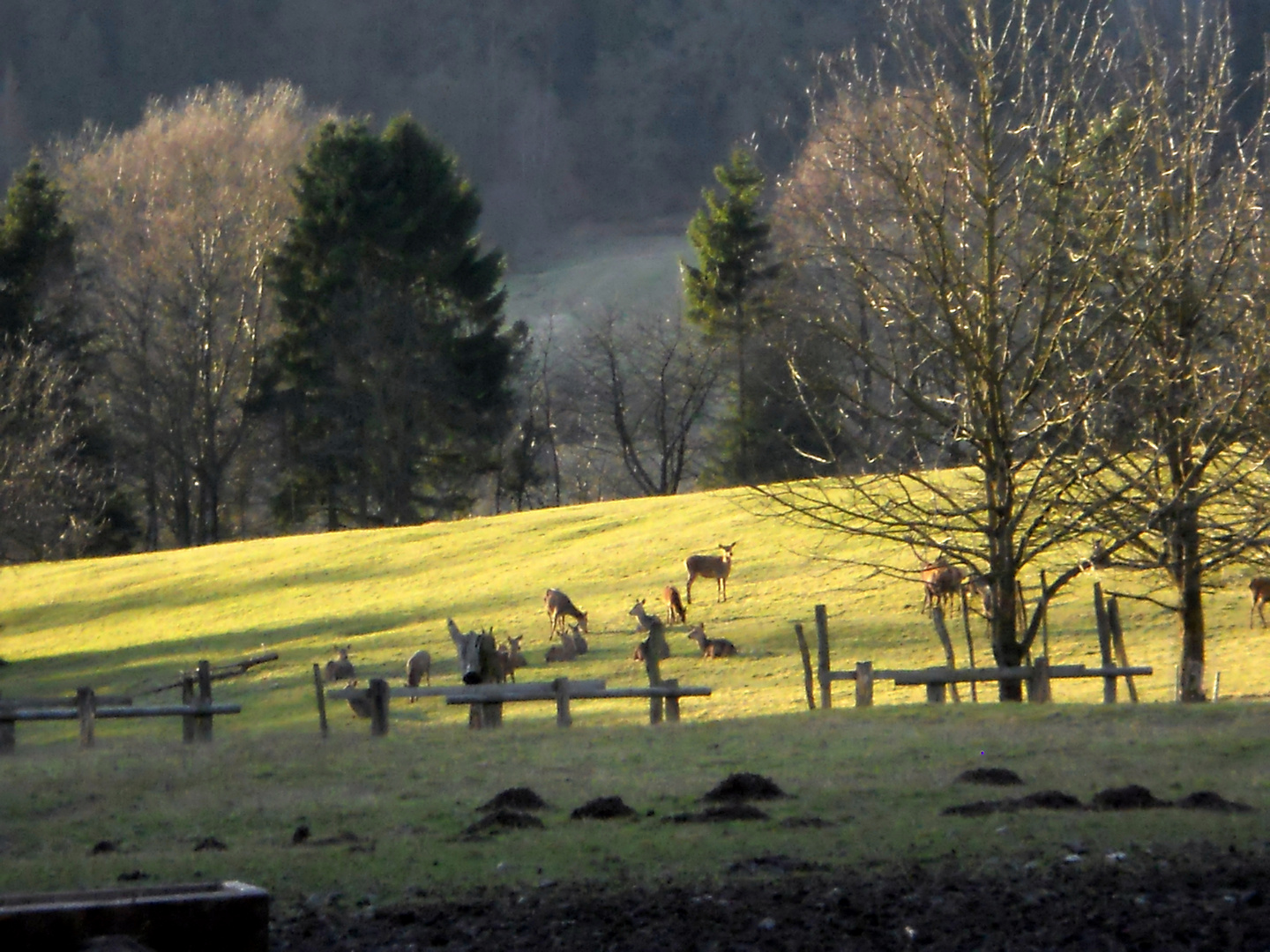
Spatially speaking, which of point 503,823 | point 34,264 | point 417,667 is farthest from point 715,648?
point 34,264

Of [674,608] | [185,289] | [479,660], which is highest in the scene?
[185,289]

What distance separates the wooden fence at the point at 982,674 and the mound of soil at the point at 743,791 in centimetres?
707

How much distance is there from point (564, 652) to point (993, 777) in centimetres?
1727

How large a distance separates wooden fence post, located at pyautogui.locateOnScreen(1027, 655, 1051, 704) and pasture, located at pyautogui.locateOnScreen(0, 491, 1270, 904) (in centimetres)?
103

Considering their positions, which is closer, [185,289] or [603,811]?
[603,811]

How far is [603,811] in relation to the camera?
1088cm

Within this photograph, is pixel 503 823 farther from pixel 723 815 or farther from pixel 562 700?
pixel 562 700

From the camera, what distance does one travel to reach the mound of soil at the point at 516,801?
11508mm

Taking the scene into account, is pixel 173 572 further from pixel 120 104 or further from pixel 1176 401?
pixel 120 104

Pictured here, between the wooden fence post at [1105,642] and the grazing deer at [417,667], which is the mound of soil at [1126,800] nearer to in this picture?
the wooden fence post at [1105,642]

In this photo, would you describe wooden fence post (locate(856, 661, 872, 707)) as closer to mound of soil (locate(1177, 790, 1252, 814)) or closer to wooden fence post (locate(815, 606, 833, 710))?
Answer: wooden fence post (locate(815, 606, 833, 710))

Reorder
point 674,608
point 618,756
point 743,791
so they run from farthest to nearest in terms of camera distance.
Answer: point 674,608, point 618,756, point 743,791

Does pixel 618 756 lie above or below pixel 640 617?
below

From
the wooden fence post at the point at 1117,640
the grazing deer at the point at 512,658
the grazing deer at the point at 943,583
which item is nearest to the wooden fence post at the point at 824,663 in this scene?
the wooden fence post at the point at 1117,640
